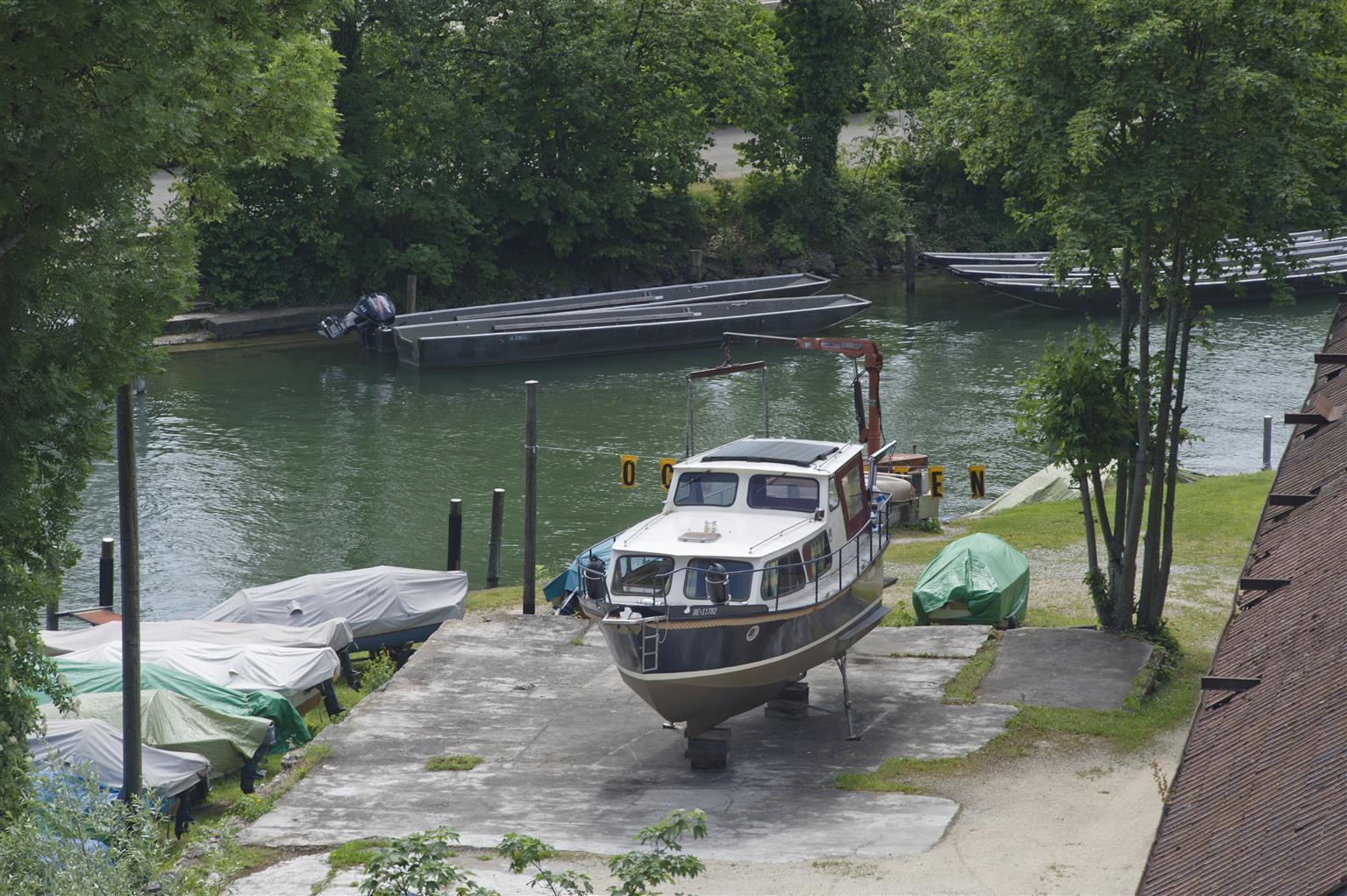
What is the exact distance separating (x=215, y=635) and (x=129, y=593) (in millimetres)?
7273

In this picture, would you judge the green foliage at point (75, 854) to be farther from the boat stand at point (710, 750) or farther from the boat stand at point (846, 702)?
the boat stand at point (846, 702)

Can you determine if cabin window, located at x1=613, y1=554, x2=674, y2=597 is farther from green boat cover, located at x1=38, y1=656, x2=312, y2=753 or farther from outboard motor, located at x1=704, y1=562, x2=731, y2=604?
green boat cover, located at x1=38, y1=656, x2=312, y2=753

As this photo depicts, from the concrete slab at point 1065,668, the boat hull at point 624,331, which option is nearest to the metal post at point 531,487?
the concrete slab at point 1065,668

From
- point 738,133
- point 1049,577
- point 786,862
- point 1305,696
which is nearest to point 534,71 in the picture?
point 738,133

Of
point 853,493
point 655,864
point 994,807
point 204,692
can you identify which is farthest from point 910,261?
point 655,864

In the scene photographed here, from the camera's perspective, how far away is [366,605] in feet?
80.7

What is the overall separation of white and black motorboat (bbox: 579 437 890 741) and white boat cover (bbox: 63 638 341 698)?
17.9 feet

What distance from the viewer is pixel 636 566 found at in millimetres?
17234

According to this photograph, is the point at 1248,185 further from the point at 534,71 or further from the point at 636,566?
the point at 534,71

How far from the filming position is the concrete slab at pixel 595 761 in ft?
50.1

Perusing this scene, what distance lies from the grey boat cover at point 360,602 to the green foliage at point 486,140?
109 ft

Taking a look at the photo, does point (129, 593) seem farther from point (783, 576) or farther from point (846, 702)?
point (846, 702)

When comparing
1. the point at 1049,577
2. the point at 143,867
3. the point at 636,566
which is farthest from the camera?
the point at 1049,577

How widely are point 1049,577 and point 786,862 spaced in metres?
13.1
